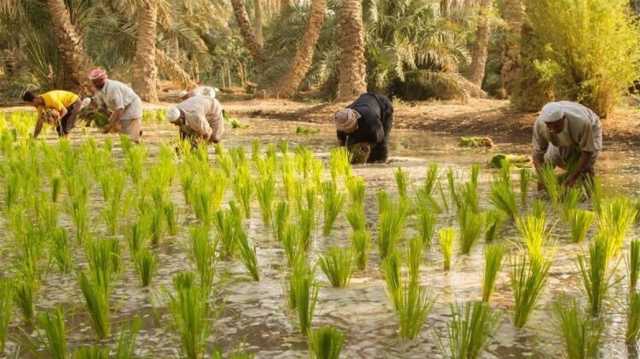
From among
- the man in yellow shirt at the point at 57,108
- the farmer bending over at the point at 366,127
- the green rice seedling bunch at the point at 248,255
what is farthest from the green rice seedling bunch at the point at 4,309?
the man in yellow shirt at the point at 57,108

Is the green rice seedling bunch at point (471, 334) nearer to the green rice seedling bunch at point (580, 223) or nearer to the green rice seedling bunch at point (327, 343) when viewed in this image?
the green rice seedling bunch at point (327, 343)

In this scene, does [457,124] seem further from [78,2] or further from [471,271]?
[78,2]

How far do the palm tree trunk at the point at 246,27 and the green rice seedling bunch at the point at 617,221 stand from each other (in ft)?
55.2

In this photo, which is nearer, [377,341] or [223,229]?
[377,341]

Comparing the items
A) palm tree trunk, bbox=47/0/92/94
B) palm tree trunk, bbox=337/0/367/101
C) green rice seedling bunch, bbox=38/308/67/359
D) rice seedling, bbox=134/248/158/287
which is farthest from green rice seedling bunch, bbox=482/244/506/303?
palm tree trunk, bbox=47/0/92/94

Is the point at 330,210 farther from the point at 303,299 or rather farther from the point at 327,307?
the point at 303,299

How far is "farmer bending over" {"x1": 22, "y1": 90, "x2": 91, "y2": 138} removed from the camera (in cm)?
835

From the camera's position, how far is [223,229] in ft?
10.5

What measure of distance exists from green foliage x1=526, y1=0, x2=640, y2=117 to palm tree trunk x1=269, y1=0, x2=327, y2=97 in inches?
283

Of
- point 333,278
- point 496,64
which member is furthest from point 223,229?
point 496,64

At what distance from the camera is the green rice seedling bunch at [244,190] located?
4133 mm

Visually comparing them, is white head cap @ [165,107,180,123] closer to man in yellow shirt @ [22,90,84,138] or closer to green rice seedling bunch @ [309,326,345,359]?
man in yellow shirt @ [22,90,84,138]

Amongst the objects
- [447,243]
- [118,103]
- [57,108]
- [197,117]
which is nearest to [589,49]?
[197,117]

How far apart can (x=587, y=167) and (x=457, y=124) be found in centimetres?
637
